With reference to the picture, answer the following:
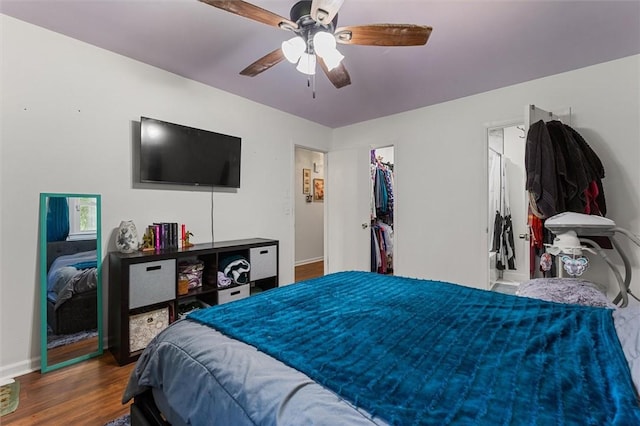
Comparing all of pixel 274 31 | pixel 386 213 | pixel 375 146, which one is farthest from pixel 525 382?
pixel 386 213

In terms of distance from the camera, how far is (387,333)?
3.48 ft

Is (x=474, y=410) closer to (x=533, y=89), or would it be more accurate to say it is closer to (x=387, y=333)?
(x=387, y=333)

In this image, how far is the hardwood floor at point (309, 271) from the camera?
4.69 m

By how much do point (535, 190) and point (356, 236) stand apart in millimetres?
2181

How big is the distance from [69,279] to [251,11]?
2.22 metres

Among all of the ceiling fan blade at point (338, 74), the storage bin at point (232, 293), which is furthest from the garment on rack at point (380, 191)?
the ceiling fan blade at point (338, 74)

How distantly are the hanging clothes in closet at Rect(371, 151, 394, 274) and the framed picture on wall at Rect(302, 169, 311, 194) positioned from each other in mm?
1586

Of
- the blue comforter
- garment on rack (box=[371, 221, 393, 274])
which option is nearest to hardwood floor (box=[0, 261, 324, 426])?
the blue comforter

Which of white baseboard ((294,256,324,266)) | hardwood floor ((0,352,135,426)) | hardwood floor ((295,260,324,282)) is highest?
white baseboard ((294,256,324,266))

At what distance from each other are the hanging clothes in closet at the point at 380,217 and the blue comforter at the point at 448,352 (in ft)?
9.42

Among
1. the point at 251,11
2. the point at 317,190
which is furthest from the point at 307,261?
the point at 251,11

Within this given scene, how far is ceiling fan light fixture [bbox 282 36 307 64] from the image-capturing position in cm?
166

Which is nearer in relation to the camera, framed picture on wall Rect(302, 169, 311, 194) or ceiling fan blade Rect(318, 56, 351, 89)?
ceiling fan blade Rect(318, 56, 351, 89)

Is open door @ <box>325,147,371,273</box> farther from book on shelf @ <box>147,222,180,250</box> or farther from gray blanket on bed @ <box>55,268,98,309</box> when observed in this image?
gray blanket on bed @ <box>55,268,98,309</box>
